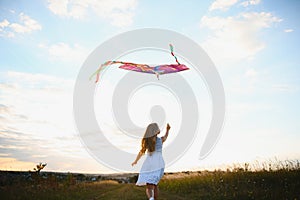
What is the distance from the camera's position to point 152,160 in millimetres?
8523

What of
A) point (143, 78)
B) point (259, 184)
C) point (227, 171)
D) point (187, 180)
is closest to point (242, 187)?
point (259, 184)

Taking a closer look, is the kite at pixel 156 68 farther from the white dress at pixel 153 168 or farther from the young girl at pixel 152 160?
the white dress at pixel 153 168

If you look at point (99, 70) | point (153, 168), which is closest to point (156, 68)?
point (99, 70)

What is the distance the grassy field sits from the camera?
9.24 metres

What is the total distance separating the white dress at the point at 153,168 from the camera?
26.9ft

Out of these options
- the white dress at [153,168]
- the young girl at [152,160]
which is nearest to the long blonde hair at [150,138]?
the young girl at [152,160]

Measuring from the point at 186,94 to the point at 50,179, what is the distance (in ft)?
22.3

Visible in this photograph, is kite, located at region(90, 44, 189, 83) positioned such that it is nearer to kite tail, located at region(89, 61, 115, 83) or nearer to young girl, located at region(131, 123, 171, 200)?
kite tail, located at region(89, 61, 115, 83)

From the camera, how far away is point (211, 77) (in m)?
12.8

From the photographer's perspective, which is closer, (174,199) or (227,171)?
(174,199)

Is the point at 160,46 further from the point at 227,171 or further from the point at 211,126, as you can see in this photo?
the point at 227,171

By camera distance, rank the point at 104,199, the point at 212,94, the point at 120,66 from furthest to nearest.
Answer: the point at 212,94 < the point at 120,66 < the point at 104,199

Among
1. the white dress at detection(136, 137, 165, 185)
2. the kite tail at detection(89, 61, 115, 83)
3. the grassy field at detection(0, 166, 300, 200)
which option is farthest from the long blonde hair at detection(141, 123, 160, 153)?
the kite tail at detection(89, 61, 115, 83)

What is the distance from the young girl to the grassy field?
2037 mm
